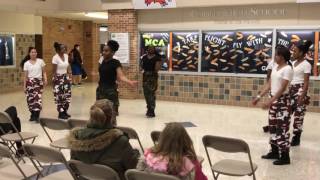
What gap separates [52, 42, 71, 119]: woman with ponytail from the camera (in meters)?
7.28

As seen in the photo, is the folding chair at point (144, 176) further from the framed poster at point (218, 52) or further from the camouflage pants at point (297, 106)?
the framed poster at point (218, 52)

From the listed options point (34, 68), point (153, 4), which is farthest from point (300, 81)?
point (153, 4)

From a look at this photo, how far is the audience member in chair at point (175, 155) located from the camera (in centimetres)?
248

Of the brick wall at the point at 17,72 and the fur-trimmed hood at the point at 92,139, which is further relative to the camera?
the brick wall at the point at 17,72

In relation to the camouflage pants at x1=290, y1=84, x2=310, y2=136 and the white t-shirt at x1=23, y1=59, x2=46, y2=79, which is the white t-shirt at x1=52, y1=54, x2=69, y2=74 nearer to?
the white t-shirt at x1=23, y1=59, x2=46, y2=79

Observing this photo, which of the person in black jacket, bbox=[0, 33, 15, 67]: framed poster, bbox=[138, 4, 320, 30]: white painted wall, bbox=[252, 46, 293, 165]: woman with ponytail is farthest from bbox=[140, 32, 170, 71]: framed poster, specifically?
bbox=[252, 46, 293, 165]: woman with ponytail

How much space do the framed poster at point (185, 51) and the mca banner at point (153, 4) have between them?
2.43 ft

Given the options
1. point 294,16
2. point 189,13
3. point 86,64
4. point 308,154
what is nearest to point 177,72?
point 189,13

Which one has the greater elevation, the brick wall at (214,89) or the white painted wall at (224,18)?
the white painted wall at (224,18)

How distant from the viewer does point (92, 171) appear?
277cm

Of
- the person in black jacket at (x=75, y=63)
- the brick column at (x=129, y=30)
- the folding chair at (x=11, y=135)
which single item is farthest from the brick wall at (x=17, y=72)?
the folding chair at (x=11, y=135)

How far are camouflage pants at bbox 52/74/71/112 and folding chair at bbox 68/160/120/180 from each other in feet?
15.1

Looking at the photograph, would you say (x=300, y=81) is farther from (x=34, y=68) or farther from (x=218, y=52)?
(x=34, y=68)

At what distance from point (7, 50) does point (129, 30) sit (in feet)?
13.4
